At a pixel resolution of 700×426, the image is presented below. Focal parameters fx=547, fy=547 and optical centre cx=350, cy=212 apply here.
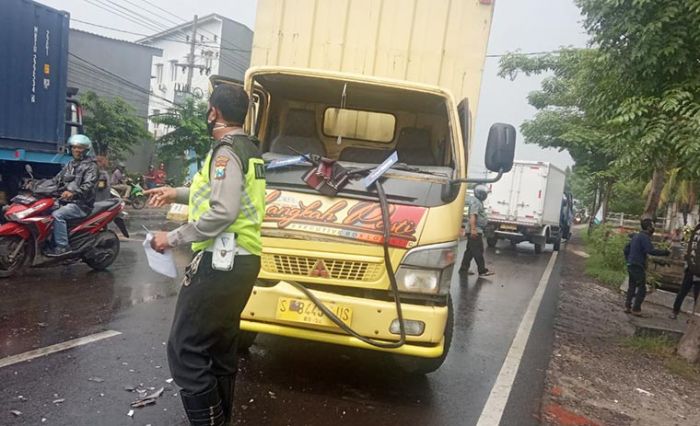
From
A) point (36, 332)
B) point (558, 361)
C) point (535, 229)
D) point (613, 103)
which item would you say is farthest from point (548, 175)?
point (36, 332)

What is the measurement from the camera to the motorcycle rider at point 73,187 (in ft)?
21.5

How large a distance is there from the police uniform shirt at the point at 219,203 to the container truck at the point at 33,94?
22.4 feet

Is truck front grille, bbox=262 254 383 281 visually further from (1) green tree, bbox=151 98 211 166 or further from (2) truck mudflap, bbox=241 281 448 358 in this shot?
(1) green tree, bbox=151 98 211 166

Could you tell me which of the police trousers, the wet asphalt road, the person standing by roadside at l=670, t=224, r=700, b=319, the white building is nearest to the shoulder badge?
the police trousers

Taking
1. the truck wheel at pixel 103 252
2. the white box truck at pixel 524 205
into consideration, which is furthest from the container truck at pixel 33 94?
the white box truck at pixel 524 205

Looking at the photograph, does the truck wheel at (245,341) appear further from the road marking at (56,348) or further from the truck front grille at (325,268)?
the road marking at (56,348)

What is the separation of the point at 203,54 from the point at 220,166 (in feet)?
120

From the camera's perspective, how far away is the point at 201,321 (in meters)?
2.65

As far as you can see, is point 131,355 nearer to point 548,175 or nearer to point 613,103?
point 613,103

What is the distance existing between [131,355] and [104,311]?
53.3 inches

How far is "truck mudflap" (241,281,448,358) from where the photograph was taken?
3.75 meters

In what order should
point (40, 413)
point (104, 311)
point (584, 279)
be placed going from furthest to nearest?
point (584, 279)
point (104, 311)
point (40, 413)

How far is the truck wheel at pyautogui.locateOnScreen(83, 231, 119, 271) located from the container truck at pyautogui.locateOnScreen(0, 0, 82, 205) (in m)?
2.25

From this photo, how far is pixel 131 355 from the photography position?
4.30 meters
